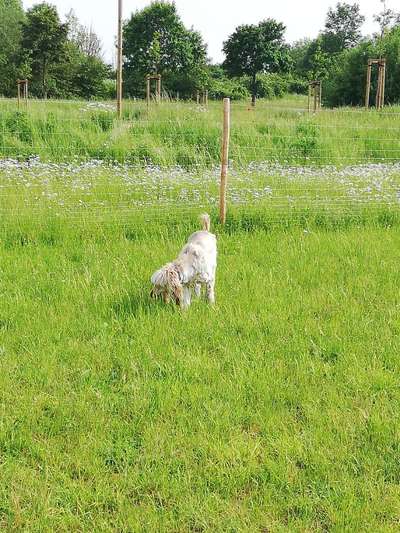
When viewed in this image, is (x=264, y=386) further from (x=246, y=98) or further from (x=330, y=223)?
(x=246, y=98)

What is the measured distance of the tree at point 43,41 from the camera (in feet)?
155

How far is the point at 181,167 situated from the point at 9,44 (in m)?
53.5

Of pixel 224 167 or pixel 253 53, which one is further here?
pixel 253 53

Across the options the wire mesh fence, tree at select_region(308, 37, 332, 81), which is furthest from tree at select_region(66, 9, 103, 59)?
the wire mesh fence

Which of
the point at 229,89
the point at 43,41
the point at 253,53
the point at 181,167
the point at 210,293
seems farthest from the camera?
the point at 253,53

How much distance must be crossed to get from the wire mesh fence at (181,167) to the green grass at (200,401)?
2168 mm

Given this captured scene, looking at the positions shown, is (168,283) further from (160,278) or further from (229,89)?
(229,89)

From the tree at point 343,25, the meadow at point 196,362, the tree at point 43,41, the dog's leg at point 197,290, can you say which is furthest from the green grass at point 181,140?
the tree at point 343,25

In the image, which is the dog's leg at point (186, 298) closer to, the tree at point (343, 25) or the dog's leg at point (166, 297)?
the dog's leg at point (166, 297)

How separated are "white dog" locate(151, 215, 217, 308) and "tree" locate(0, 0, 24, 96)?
→ 49113mm

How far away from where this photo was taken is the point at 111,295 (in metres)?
5.04

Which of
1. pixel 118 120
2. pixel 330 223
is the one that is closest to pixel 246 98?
pixel 118 120

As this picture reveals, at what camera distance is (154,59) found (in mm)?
55438

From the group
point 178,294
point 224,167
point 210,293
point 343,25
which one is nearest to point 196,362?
point 178,294
